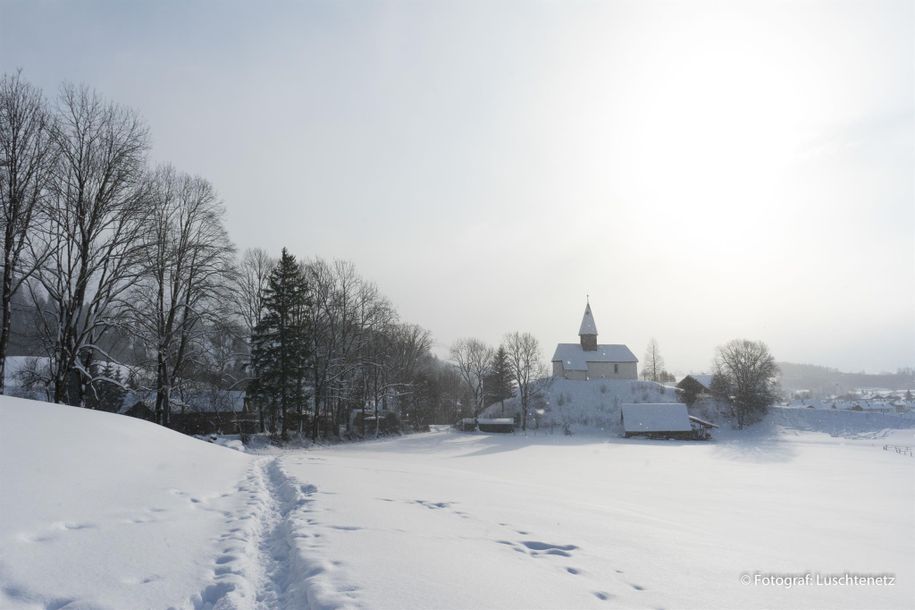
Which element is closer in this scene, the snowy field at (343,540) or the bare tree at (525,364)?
the snowy field at (343,540)

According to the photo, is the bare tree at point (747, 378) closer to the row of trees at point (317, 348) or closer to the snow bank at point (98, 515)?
the row of trees at point (317, 348)

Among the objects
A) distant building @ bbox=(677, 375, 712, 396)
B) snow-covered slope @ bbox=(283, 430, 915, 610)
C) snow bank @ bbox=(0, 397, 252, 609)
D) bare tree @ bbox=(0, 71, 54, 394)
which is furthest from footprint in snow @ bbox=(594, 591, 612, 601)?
distant building @ bbox=(677, 375, 712, 396)

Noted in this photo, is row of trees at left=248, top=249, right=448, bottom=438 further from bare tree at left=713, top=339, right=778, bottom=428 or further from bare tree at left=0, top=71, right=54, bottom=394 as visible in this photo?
bare tree at left=713, top=339, right=778, bottom=428

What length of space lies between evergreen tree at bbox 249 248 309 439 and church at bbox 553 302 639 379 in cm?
4636

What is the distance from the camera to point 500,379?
65.0 metres

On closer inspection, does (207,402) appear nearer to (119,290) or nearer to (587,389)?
(119,290)

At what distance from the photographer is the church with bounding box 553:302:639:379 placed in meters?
73.6

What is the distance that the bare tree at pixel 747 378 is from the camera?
58.2 metres

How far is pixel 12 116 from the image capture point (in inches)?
604

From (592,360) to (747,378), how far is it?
21.0 meters

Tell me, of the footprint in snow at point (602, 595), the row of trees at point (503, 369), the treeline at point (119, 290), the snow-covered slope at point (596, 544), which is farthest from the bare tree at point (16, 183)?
the row of trees at point (503, 369)

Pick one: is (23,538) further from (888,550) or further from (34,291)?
(34,291)

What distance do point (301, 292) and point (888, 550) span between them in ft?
110

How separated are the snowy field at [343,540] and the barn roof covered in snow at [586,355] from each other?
194 feet
